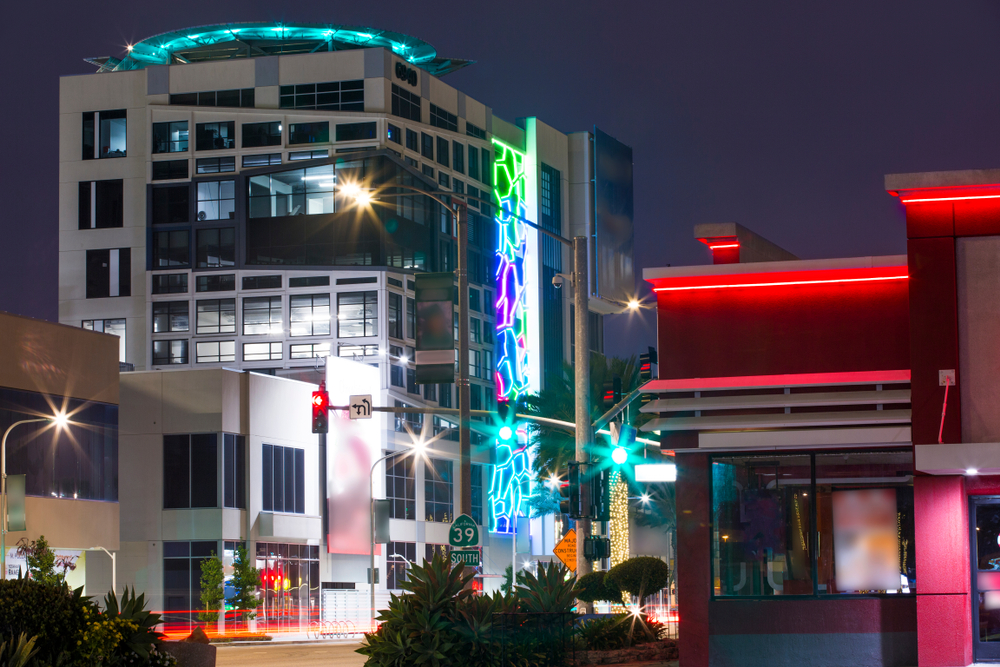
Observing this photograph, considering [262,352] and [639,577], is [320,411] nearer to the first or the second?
[639,577]

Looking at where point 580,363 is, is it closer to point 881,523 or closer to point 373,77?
point 881,523

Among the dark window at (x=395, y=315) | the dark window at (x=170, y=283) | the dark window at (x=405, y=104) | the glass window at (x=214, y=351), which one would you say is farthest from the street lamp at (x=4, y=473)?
the dark window at (x=405, y=104)

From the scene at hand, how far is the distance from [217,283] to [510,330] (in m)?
20.9

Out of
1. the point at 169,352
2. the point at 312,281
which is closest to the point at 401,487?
the point at 312,281

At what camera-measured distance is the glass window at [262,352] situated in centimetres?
8431

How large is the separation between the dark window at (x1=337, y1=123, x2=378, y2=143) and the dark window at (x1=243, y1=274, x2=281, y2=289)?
9.84 m

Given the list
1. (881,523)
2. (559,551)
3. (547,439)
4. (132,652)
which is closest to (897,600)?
(881,523)

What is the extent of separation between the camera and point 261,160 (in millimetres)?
86938

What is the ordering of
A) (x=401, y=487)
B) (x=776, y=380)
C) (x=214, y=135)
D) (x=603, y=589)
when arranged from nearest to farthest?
(x=776, y=380) → (x=603, y=589) → (x=401, y=487) → (x=214, y=135)

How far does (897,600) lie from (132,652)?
1242 centimetres

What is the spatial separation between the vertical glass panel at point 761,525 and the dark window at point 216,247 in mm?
67567

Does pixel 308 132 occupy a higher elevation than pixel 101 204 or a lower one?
higher

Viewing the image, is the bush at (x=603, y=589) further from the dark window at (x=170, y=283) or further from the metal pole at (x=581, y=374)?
the dark window at (x=170, y=283)

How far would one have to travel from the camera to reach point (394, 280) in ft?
275
